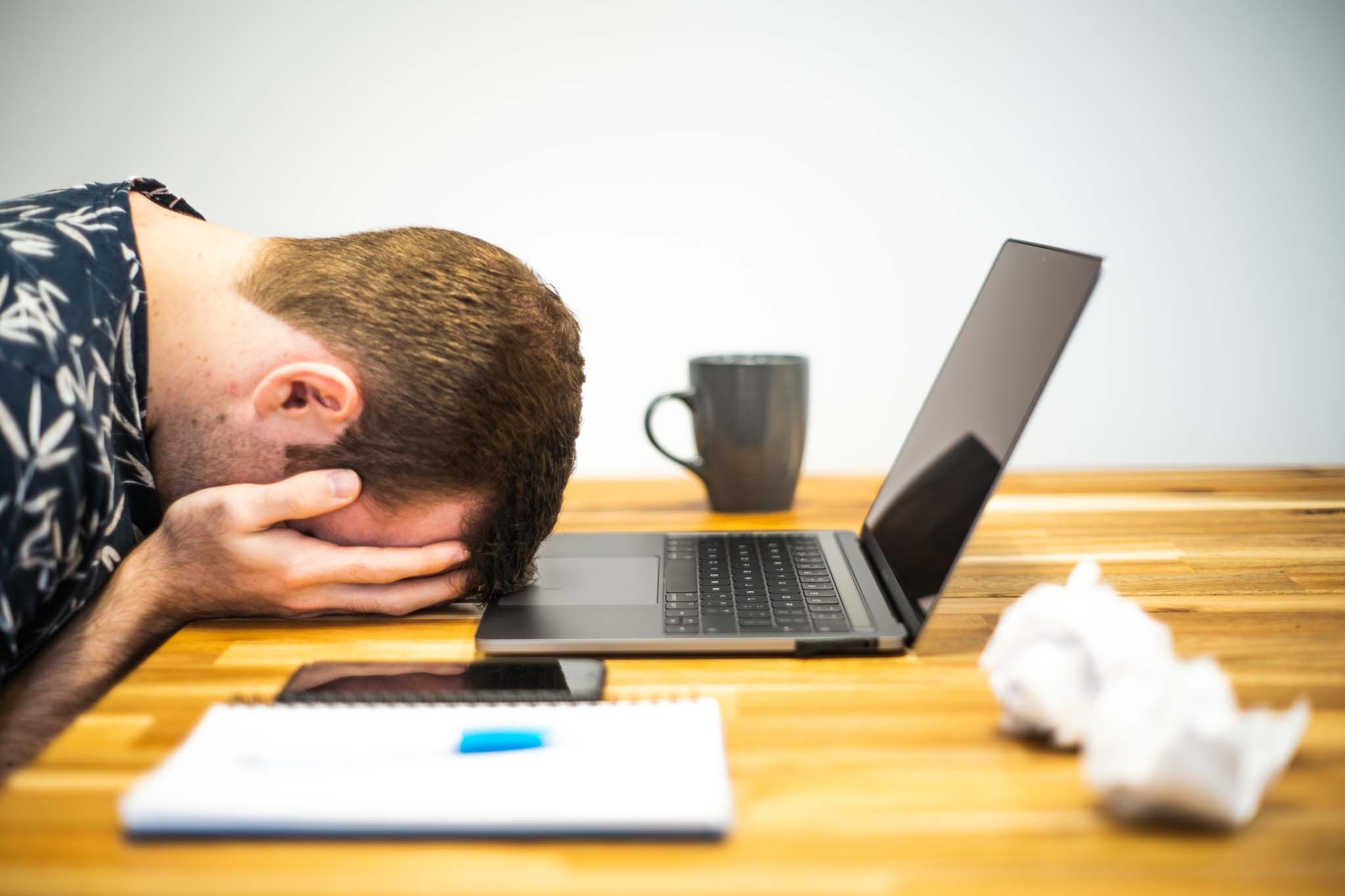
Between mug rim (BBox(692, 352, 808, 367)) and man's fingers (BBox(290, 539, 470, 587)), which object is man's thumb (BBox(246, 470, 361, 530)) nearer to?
man's fingers (BBox(290, 539, 470, 587))

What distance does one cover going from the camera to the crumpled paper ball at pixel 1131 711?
0.43 metres

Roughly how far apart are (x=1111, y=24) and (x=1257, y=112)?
232 millimetres

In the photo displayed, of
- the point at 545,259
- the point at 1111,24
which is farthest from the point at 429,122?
the point at 1111,24

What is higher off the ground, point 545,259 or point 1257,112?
point 1257,112

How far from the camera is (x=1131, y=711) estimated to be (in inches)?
17.8

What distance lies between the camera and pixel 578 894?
1.34 feet

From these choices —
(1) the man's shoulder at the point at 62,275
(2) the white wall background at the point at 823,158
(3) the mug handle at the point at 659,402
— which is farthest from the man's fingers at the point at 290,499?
(2) the white wall background at the point at 823,158

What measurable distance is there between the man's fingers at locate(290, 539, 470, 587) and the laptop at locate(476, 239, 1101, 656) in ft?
0.20

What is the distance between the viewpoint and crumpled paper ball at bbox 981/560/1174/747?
20.3 inches

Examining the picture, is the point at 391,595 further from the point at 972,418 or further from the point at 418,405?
the point at 972,418

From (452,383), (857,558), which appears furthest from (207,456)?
(857,558)

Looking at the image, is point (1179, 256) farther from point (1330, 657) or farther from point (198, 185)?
point (198, 185)

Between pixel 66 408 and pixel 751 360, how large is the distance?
2.22ft

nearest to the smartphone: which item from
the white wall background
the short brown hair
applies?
the short brown hair
